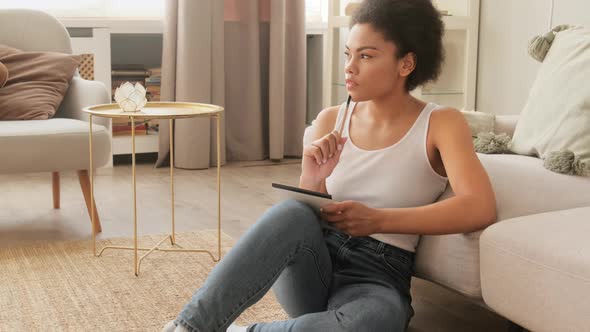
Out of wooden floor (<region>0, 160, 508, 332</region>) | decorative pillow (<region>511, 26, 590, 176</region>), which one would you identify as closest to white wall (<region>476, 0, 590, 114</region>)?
decorative pillow (<region>511, 26, 590, 176</region>)

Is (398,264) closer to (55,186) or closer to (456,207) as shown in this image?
(456,207)

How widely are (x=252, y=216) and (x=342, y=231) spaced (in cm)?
155

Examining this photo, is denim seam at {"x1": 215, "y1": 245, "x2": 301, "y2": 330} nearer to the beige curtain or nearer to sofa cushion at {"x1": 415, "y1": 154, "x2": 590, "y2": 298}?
sofa cushion at {"x1": 415, "y1": 154, "x2": 590, "y2": 298}

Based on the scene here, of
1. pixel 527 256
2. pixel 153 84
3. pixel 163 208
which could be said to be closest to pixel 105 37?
pixel 153 84

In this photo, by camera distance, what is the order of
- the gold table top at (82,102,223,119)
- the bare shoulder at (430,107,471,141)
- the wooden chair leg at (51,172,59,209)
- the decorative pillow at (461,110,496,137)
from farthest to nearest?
the wooden chair leg at (51,172,59,209)
the decorative pillow at (461,110,496,137)
the gold table top at (82,102,223,119)
the bare shoulder at (430,107,471,141)

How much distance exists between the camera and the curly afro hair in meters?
1.60

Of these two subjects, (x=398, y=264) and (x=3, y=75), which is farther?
(x=3, y=75)

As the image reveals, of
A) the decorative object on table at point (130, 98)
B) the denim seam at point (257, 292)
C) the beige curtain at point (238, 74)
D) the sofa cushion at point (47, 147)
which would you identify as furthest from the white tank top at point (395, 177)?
the beige curtain at point (238, 74)

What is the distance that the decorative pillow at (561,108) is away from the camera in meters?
2.02

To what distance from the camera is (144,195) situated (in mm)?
3408

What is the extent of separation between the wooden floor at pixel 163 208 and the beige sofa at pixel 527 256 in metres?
0.33

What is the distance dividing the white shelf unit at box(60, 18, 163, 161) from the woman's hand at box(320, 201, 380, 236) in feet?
8.77

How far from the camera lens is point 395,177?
5.28 ft

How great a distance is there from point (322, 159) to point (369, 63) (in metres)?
0.22
